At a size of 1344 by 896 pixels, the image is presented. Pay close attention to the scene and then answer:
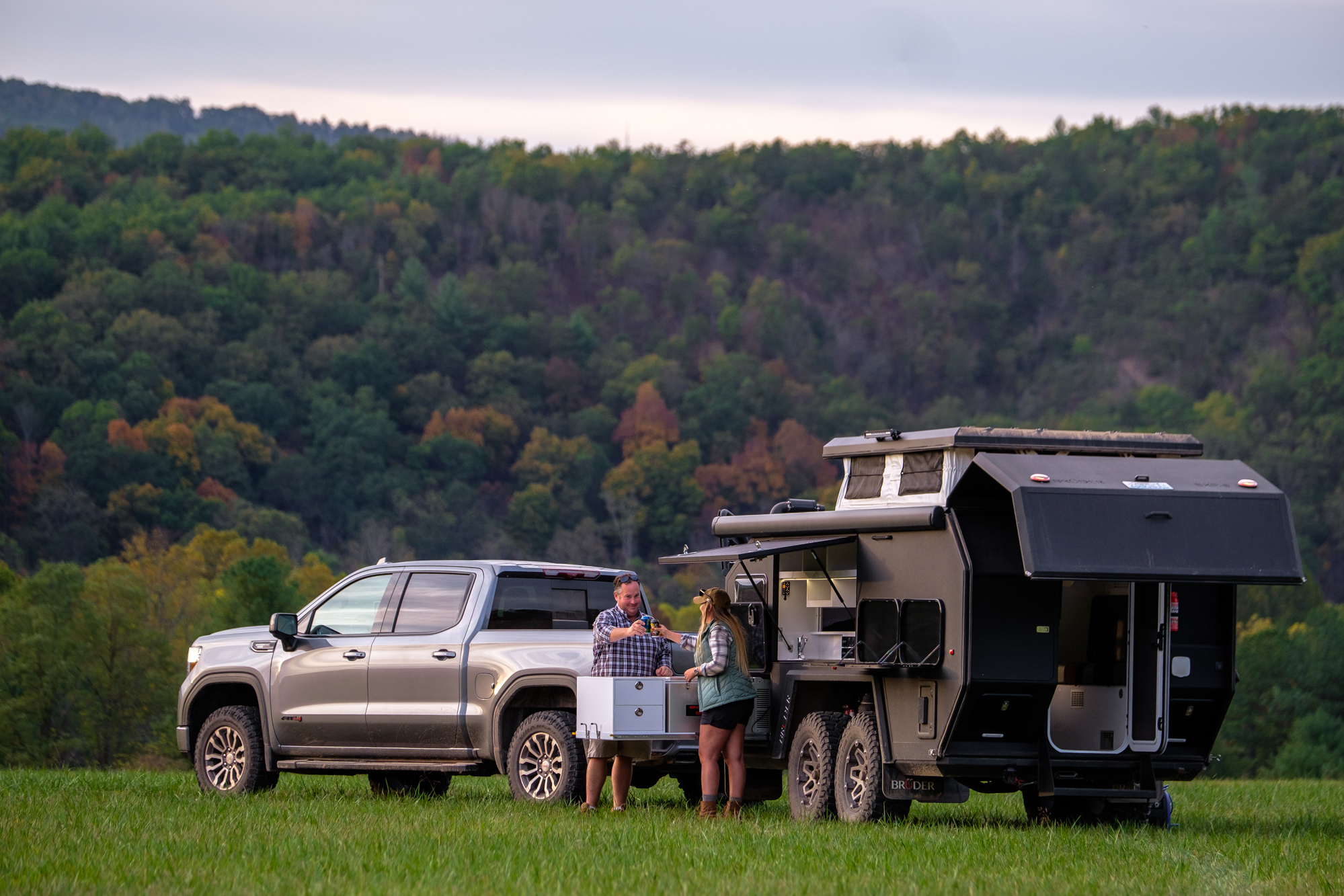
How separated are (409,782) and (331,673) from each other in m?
1.64

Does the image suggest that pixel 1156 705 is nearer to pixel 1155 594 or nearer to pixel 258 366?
pixel 1155 594

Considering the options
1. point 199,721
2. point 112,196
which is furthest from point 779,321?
point 199,721

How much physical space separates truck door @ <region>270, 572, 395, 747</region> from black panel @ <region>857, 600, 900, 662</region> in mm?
3918

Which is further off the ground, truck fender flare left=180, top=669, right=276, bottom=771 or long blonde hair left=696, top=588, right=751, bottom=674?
long blonde hair left=696, top=588, right=751, bottom=674

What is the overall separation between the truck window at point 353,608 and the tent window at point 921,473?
427 centimetres

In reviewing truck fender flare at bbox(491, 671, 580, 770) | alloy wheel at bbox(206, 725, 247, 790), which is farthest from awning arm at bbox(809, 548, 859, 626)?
alloy wheel at bbox(206, 725, 247, 790)

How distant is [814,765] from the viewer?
13.8 meters

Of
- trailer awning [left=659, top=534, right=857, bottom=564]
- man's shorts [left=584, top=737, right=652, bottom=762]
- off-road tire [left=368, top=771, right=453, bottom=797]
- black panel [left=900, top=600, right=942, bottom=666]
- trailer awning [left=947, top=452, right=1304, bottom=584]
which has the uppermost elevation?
trailer awning [left=947, top=452, right=1304, bottom=584]

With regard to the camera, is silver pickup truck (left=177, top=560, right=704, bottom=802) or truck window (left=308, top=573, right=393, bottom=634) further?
truck window (left=308, top=573, right=393, bottom=634)

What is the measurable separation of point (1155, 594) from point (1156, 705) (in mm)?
786

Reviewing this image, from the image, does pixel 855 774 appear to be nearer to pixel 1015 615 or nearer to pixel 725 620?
pixel 725 620

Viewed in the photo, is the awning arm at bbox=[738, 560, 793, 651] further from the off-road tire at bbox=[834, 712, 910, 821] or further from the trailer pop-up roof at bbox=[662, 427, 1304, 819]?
the off-road tire at bbox=[834, 712, 910, 821]

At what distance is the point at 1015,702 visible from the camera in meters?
12.8

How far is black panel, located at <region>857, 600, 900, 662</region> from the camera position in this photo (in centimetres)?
1311
